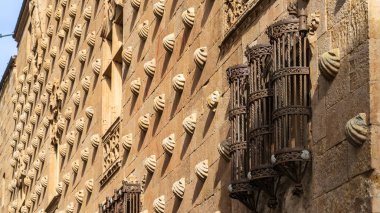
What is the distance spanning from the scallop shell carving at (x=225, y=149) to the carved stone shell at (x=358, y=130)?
3.63 m

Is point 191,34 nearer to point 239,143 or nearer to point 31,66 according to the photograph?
point 239,143

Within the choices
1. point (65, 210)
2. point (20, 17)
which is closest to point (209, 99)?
point (65, 210)

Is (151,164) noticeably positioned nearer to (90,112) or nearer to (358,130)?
(90,112)

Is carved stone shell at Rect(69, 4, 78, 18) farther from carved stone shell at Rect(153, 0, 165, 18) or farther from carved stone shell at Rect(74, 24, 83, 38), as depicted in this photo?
carved stone shell at Rect(153, 0, 165, 18)

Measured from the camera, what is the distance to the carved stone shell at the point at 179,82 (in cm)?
1962

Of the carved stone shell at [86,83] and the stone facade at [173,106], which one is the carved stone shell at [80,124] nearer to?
the stone facade at [173,106]

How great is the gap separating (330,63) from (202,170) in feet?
14.1

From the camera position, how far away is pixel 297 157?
14320 millimetres

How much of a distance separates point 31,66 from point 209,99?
20.9 meters

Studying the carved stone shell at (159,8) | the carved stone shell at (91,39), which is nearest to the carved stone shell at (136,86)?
the carved stone shell at (159,8)

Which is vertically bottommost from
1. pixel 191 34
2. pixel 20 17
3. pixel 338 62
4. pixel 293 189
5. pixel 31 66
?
pixel 293 189

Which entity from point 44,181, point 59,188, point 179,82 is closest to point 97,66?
point 59,188

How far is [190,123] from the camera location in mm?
18812

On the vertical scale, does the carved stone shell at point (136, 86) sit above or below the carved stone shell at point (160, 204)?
above
